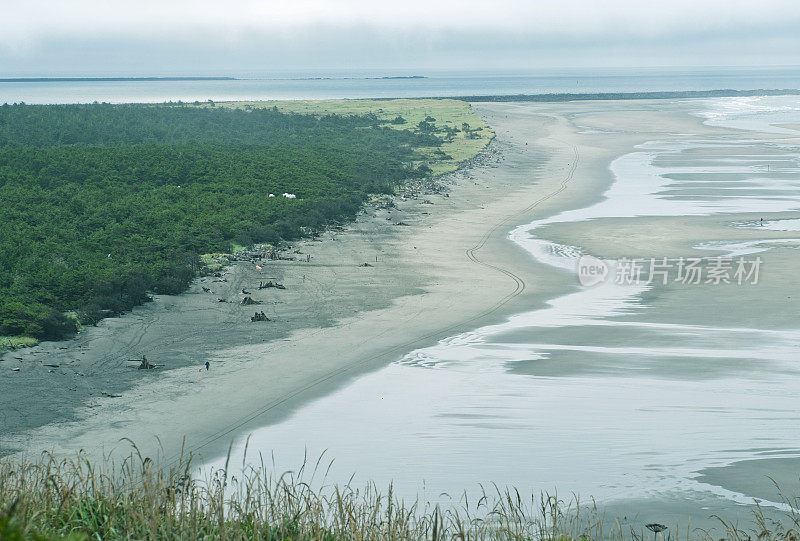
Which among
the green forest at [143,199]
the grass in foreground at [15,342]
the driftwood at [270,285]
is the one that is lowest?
the grass in foreground at [15,342]

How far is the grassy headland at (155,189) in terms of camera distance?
18.4m

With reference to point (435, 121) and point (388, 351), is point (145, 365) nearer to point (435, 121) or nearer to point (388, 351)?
point (388, 351)

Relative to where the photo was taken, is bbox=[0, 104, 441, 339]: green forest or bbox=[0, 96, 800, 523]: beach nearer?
bbox=[0, 96, 800, 523]: beach

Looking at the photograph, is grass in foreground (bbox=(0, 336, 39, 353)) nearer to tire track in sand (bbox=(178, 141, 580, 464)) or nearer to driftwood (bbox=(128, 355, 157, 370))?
driftwood (bbox=(128, 355, 157, 370))

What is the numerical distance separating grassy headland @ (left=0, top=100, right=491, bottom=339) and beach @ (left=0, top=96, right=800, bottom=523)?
127 centimetres

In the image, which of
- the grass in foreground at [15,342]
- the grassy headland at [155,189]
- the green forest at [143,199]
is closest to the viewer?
the grass in foreground at [15,342]

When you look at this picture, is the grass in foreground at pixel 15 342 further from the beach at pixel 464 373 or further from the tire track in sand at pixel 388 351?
the tire track in sand at pixel 388 351

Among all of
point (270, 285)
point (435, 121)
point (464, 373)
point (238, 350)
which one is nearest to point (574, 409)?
point (464, 373)

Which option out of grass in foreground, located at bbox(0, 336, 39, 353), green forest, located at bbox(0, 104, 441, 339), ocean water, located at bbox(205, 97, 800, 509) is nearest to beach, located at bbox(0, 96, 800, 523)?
ocean water, located at bbox(205, 97, 800, 509)

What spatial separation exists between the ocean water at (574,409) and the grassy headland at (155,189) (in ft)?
21.3

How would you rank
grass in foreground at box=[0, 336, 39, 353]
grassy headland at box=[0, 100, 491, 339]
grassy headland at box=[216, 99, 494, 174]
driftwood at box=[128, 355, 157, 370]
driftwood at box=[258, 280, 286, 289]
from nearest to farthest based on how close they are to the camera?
driftwood at box=[128, 355, 157, 370] → grass in foreground at box=[0, 336, 39, 353] → grassy headland at box=[0, 100, 491, 339] → driftwood at box=[258, 280, 286, 289] → grassy headland at box=[216, 99, 494, 174]

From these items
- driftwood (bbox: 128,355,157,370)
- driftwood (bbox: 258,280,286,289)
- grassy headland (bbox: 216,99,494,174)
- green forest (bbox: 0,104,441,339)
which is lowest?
driftwood (bbox: 128,355,157,370)

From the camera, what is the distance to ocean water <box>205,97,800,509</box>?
10461 mm

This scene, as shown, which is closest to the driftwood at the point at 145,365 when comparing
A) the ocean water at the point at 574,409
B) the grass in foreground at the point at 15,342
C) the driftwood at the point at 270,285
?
the grass in foreground at the point at 15,342
